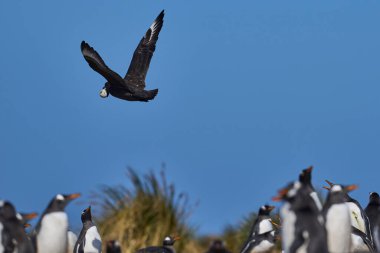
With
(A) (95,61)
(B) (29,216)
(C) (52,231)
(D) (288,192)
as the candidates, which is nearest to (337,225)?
(D) (288,192)

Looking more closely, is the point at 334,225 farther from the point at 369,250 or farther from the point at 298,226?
the point at 369,250

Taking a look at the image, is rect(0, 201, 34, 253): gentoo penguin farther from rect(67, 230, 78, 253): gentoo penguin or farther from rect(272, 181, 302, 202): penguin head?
rect(272, 181, 302, 202): penguin head

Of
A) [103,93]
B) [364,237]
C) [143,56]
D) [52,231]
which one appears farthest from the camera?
[143,56]

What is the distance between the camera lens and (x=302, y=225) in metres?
12.1

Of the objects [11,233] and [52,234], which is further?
[52,234]

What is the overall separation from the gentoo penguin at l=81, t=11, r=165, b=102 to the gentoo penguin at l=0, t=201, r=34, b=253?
863 centimetres

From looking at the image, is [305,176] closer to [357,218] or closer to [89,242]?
[357,218]

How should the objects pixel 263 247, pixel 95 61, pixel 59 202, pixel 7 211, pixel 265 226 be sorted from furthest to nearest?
pixel 95 61
pixel 265 226
pixel 263 247
pixel 59 202
pixel 7 211

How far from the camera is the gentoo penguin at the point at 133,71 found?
21.7 m

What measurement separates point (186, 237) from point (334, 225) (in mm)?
14456

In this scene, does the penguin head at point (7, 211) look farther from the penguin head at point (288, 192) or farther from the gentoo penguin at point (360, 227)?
the gentoo penguin at point (360, 227)

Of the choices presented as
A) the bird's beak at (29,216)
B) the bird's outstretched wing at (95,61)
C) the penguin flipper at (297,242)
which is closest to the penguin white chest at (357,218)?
the penguin flipper at (297,242)

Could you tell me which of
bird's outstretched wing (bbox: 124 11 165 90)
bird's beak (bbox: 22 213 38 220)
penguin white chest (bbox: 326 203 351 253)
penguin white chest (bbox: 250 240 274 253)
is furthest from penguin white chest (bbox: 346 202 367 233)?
bird's outstretched wing (bbox: 124 11 165 90)

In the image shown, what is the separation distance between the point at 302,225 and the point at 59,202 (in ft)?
11.6
